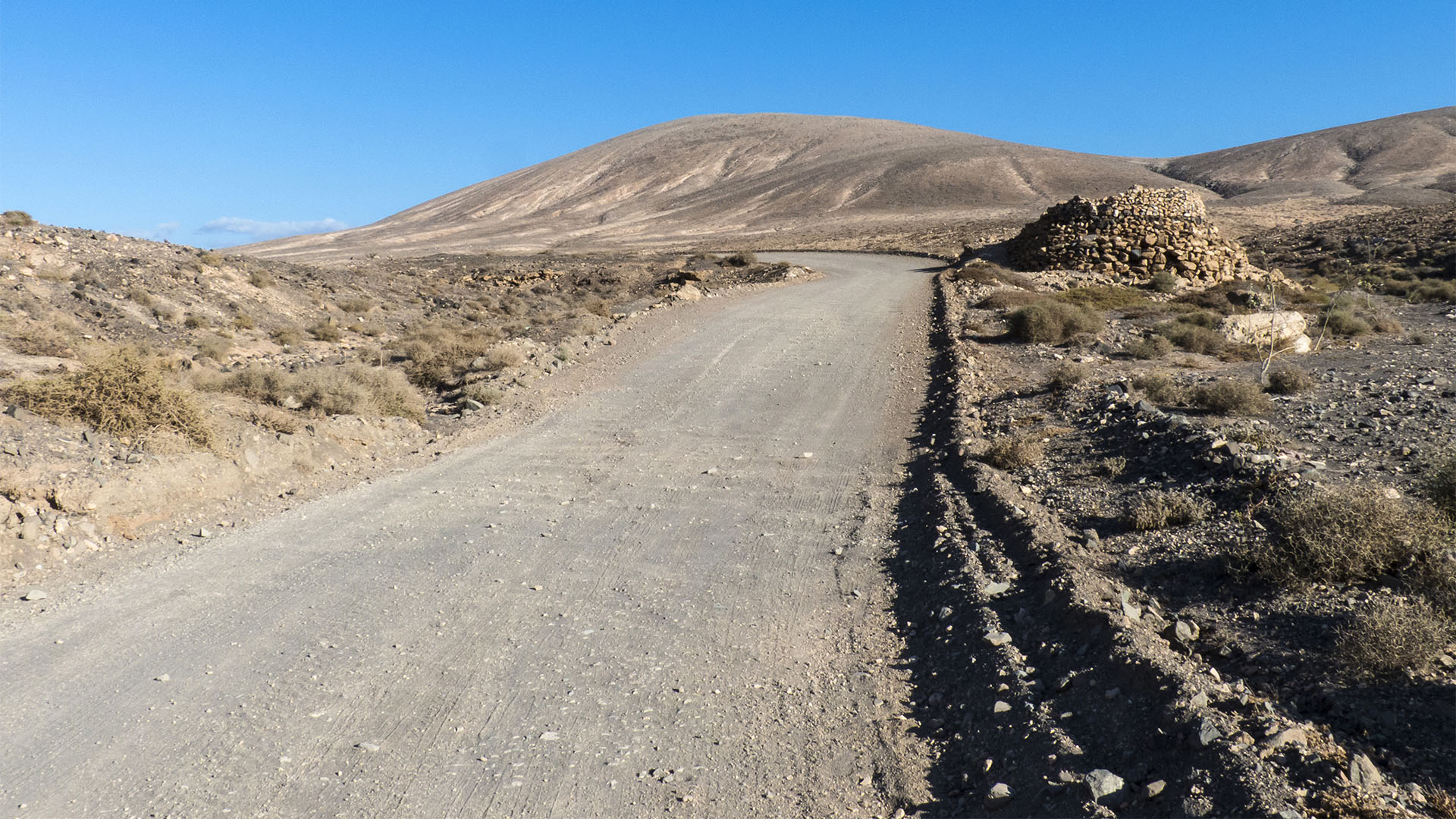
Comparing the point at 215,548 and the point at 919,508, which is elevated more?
the point at 215,548

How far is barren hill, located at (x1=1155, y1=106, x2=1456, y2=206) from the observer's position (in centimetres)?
7344

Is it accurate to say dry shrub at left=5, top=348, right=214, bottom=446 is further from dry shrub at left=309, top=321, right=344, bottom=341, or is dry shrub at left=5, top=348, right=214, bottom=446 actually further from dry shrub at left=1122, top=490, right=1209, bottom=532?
dry shrub at left=309, top=321, right=344, bottom=341

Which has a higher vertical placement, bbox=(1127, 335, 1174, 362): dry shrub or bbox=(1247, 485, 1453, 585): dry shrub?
bbox=(1247, 485, 1453, 585): dry shrub

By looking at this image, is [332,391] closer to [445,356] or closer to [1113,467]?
[445,356]

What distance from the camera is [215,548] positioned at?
6.62 meters

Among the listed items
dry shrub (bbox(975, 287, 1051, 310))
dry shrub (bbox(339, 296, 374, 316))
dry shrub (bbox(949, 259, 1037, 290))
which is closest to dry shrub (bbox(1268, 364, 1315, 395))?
dry shrub (bbox(975, 287, 1051, 310))

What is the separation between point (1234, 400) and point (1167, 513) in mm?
4135

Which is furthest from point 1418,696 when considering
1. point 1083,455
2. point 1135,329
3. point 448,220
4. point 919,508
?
point 448,220

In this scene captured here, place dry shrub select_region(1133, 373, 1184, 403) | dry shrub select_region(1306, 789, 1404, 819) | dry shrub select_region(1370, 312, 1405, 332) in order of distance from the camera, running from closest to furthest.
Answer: dry shrub select_region(1306, 789, 1404, 819)
dry shrub select_region(1133, 373, 1184, 403)
dry shrub select_region(1370, 312, 1405, 332)

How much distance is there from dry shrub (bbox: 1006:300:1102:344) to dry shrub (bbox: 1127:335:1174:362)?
1.39m

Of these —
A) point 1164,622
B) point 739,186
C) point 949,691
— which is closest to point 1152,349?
point 1164,622

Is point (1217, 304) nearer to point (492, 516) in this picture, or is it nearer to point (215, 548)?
point (492, 516)

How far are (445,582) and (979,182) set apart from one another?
96039 millimetres

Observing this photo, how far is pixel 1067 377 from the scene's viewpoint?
1134 centimetres
